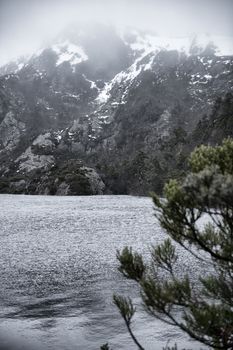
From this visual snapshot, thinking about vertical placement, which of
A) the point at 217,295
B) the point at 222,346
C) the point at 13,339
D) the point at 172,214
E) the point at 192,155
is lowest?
the point at 13,339

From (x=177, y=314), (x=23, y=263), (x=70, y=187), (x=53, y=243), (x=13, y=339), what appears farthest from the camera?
(x=70, y=187)

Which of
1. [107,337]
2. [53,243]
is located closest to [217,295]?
[107,337]

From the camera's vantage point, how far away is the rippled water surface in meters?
17.6

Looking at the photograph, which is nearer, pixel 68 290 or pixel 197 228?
pixel 197 228

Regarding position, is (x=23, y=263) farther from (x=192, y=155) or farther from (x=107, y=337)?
(x=192, y=155)

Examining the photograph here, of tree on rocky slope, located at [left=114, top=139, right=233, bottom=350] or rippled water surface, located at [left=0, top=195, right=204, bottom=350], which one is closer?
tree on rocky slope, located at [left=114, top=139, right=233, bottom=350]

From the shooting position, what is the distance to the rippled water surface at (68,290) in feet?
57.7

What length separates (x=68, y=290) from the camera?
25359 mm

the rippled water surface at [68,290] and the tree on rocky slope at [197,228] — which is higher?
the tree on rocky slope at [197,228]

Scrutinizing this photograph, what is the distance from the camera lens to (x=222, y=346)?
444 inches

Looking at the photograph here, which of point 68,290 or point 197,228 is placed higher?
point 197,228

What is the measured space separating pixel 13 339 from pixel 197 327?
9.37 m

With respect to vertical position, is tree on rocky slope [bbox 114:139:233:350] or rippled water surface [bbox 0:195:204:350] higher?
tree on rocky slope [bbox 114:139:233:350]

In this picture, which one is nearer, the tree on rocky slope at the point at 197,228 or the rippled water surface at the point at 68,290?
the tree on rocky slope at the point at 197,228
